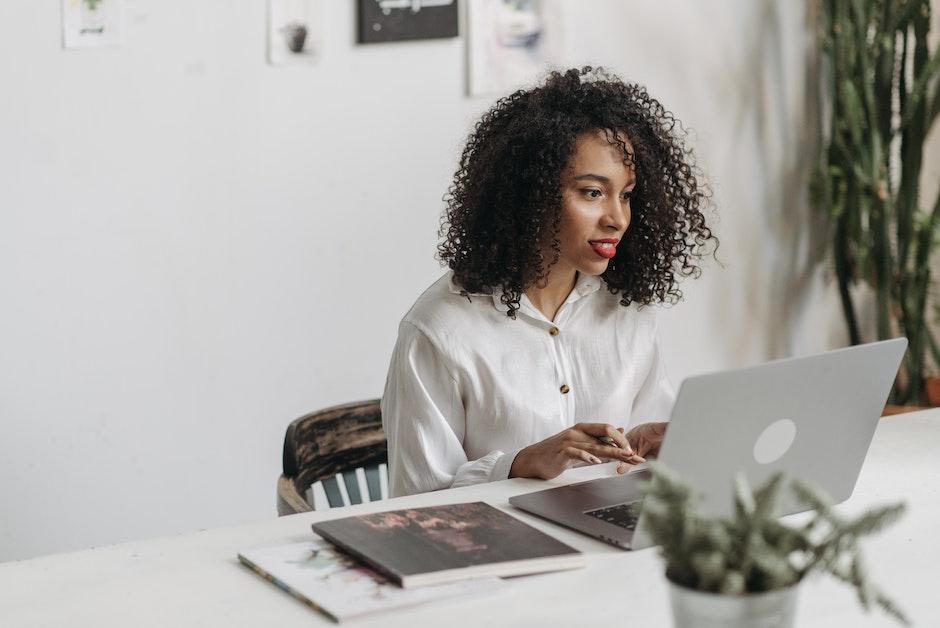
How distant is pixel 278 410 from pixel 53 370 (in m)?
0.52

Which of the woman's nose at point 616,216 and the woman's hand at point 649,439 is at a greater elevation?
the woman's nose at point 616,216

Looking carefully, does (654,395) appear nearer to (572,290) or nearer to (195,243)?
(572,290)

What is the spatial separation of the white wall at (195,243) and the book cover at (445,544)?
1.24 m

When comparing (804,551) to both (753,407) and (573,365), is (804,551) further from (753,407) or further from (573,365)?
(573,365)

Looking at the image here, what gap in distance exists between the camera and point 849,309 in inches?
148

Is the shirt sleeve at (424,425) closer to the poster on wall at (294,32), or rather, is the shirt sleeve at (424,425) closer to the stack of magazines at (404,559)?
the stack of magazines at (404,559)

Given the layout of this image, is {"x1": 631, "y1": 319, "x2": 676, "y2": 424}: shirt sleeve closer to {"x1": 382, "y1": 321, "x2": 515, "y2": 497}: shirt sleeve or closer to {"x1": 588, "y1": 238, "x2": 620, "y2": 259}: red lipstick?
{"x1": 588, "y1": 238, "x2": 620, "y2": 259}: red lipstick

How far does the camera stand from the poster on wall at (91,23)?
252cm

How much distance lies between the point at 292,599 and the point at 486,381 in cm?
76

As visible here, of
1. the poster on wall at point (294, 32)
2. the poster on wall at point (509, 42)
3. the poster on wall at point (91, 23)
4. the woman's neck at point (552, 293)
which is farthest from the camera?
the poster on wall at point (509, 42)

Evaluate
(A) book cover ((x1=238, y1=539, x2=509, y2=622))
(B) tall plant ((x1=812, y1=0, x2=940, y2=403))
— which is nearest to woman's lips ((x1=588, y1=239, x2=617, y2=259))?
(A) book cover ((x1=238, y1=539, x2=509, y2=622))

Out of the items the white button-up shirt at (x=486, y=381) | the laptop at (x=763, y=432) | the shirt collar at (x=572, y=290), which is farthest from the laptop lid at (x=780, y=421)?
the shirt collar at (x=572, y=290)

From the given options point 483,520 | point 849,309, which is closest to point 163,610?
point 483,520

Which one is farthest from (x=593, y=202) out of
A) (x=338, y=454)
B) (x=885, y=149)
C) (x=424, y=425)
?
(x=885, y=149)
